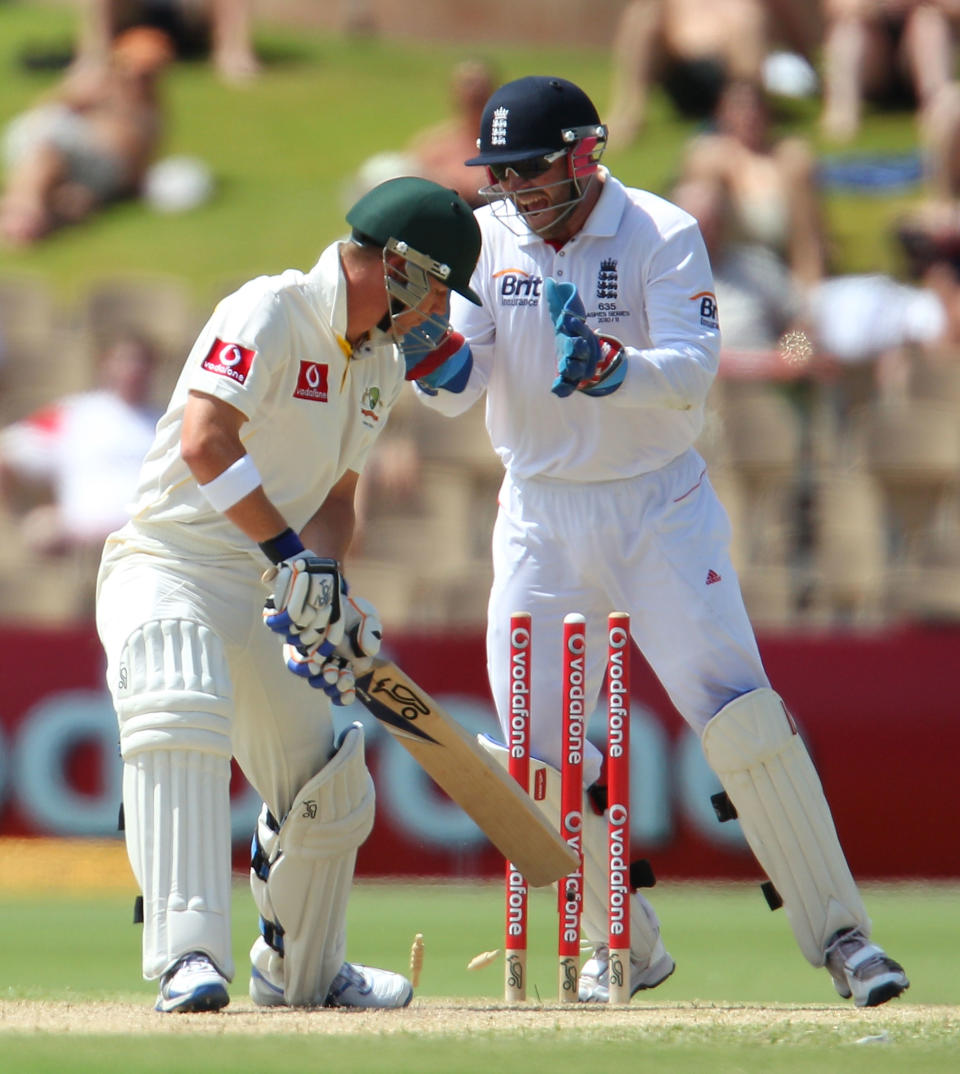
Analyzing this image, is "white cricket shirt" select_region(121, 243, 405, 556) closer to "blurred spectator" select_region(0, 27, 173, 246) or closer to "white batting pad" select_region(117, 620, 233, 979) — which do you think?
"white batting pad" select_region(117, 620, 233, 979)

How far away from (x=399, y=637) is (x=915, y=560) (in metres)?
2.19

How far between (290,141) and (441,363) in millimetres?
9046

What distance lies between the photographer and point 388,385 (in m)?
4.08

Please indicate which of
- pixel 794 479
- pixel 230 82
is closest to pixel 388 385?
pixel 794 479

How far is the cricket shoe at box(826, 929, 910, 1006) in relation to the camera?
3961 millimetres

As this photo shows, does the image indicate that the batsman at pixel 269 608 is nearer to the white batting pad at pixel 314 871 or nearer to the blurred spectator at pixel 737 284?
the white batting pad at pixel 314 871

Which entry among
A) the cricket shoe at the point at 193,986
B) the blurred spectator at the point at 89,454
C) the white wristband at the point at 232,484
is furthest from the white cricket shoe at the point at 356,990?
the blurred spectator at the point at 89,454

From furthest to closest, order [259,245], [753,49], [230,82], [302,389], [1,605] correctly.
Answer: [230,82] → [259,245] → [753,49] → [1,605] → [302,389]

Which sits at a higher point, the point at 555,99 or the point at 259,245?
the point at 259,245

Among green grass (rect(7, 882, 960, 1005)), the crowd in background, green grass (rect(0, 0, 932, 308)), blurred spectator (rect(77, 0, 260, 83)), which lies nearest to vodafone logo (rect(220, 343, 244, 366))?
green grass (rect(7, 882, 960, 1005))

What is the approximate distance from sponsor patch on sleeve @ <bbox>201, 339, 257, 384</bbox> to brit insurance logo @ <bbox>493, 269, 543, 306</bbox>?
762mm

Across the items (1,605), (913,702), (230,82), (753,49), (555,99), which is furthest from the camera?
(230,82)

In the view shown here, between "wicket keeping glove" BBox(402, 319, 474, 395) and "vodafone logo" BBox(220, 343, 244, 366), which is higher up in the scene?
"wicket keeping glove" BBox(402, 319, 474, 395)

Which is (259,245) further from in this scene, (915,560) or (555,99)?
(555,99)
